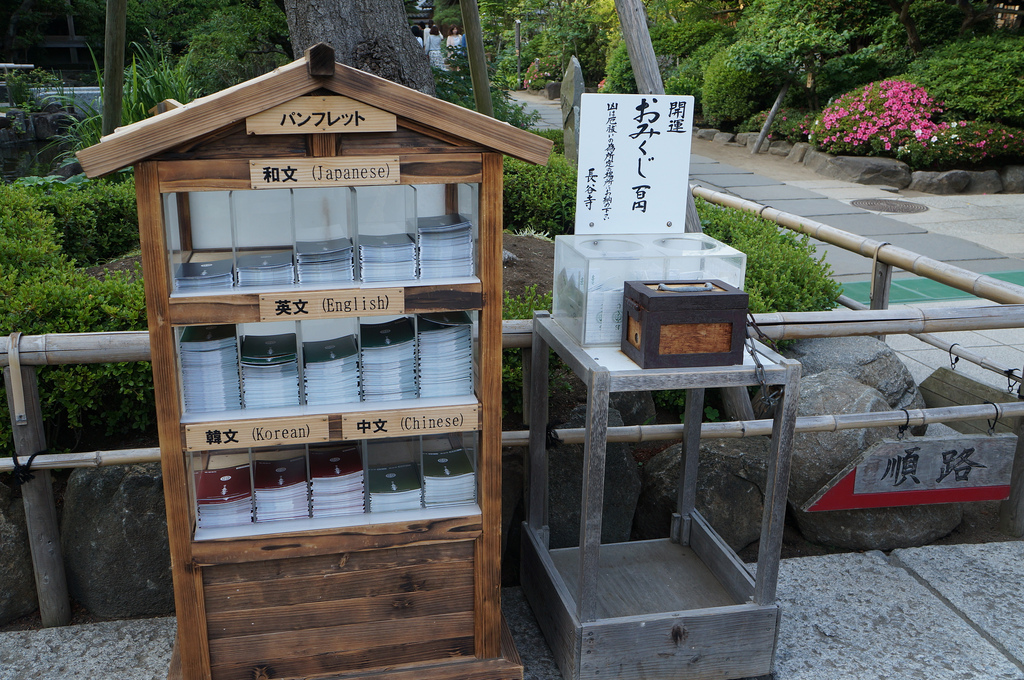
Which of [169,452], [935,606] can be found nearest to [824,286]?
[935,606]

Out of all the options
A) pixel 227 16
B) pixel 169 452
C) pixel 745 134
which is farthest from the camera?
pixel 745 134

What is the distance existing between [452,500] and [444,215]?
34.2 inches

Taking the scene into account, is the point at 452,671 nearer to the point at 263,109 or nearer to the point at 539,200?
the point at 263,109

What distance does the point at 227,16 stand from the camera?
9438 millimetres

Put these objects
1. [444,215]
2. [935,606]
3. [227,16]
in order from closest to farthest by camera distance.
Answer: [444,215] < [935,606] < [227,16]

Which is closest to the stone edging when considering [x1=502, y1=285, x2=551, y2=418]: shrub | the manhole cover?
the manhole cover

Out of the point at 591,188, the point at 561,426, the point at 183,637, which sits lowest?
the point at 183,637

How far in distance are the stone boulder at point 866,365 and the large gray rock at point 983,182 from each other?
8544 mm

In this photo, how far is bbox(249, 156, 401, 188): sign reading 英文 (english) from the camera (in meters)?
1.97

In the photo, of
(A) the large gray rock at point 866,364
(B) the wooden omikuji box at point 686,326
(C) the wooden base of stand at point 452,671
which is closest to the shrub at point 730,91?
(A) the large gray rock at point 866,364

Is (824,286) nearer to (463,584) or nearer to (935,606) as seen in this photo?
(935,606)

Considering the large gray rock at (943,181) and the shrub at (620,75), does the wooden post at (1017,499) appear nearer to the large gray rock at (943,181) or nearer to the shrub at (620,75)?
the large gray rock at (943,181)

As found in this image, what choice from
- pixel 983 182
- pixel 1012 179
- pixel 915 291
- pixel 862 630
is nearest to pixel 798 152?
pixel 983 182

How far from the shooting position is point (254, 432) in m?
2.15
